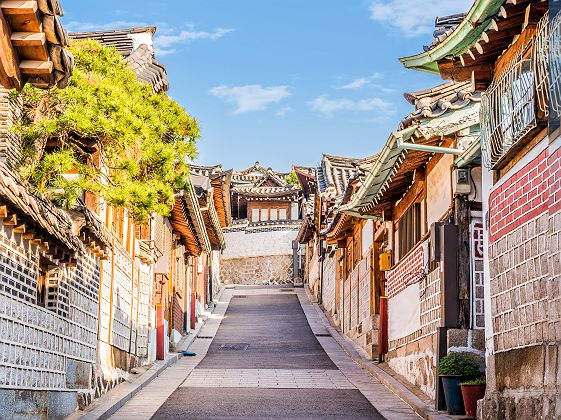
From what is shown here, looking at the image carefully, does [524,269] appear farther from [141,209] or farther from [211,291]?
[211,291]

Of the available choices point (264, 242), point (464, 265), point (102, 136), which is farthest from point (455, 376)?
point (264, 242)

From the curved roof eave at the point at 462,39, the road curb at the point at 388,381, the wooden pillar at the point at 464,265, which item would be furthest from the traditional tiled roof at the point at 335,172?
the curved roof eave at the point at 462,39

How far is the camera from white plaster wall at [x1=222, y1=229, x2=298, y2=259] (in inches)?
2714

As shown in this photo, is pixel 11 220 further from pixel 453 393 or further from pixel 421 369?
pixel 421 369

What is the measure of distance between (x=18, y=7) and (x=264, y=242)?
61.9 meters

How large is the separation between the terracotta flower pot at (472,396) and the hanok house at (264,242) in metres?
53.7

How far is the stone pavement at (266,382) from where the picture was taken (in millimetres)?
16375

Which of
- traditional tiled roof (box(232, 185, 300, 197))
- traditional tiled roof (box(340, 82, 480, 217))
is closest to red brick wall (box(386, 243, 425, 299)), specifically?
traditional tiled roof (box(340, 82, 480, 217))

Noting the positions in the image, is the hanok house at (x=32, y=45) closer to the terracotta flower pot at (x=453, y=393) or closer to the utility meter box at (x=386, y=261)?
the terracotta flower pot at (x=453, y=393)

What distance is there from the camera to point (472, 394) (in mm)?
14023

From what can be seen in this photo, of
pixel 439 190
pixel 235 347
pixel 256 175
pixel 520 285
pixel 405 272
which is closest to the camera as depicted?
pixel 520 285

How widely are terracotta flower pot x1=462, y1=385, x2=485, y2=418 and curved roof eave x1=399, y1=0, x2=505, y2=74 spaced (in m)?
4.75

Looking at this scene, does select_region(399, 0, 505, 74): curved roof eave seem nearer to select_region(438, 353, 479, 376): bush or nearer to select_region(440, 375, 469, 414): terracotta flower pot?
select_region(438, 353, 479, 376): bush

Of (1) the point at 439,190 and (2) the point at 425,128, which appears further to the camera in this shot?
(1) the point at 439,190
